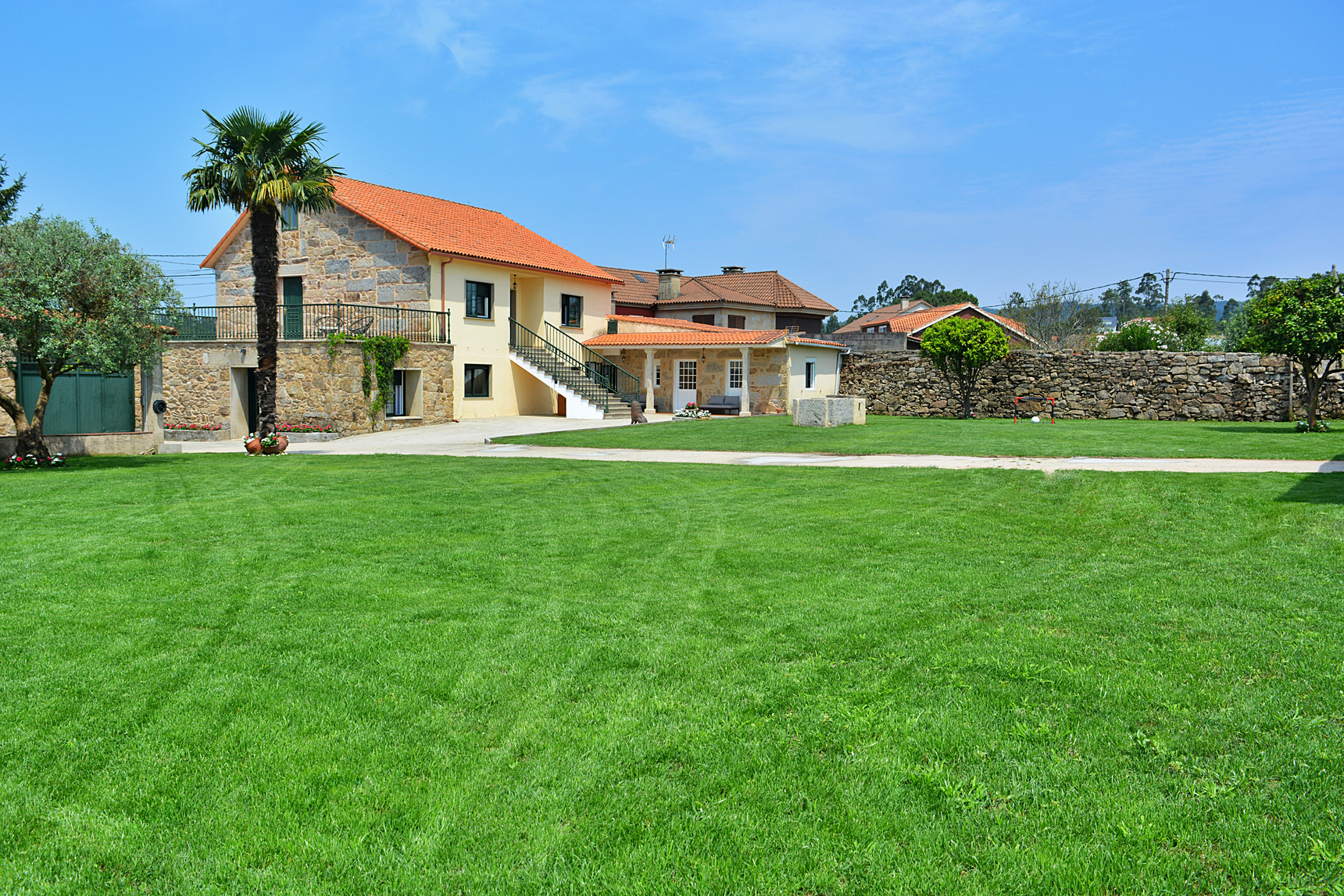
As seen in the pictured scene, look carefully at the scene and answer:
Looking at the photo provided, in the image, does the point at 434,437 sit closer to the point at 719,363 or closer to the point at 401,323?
the point at 401,323

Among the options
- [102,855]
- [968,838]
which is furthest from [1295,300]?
[102,855]

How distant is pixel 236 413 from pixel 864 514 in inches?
990

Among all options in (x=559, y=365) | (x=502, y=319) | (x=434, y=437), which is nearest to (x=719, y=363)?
(x=559, y=365)

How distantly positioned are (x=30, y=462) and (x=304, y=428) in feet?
37.8

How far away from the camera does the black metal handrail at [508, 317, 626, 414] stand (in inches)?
1247

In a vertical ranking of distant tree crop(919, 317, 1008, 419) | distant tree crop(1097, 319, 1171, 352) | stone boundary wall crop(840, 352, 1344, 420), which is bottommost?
stone boundary wall crop(840, 352, 1344, 420)

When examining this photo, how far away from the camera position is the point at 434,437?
2425cm

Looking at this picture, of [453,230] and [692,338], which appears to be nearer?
[453,230]

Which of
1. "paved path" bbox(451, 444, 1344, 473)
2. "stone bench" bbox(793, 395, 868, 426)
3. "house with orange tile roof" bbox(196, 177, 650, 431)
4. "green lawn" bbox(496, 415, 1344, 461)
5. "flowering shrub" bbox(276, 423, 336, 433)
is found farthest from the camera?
"house with orange tile roof" bbox(196, 177, 650, 431)

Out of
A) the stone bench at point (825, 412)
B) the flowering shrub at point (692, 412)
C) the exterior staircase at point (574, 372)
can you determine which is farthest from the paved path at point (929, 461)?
the flowering shrub at point (692, 412)

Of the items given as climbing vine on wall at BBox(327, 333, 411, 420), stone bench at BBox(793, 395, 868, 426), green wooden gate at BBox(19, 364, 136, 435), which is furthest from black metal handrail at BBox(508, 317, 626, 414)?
green wooden gate at BBox(19, 364, 136, 435)

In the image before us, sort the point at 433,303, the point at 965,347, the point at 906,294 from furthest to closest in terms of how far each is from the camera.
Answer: the point at 906,294 < the point at 965,347 < the point at 433,303

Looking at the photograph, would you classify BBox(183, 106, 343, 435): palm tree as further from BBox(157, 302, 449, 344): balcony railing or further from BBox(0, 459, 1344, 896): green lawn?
BBox(0, 459, 1344, 896): green lawn

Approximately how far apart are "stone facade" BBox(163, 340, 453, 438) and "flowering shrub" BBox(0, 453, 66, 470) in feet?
35.9
